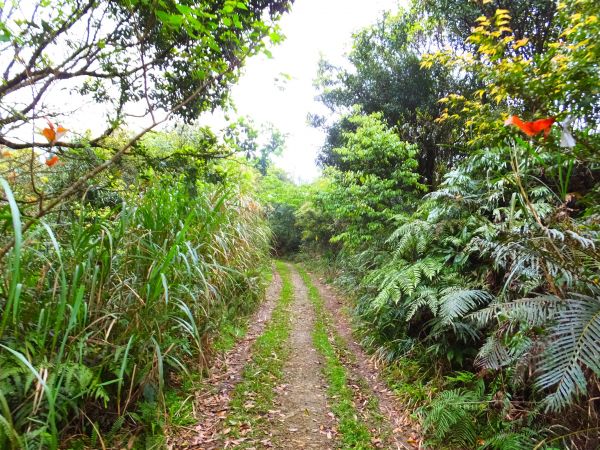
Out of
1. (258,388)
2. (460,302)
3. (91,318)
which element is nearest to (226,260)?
(258,388)

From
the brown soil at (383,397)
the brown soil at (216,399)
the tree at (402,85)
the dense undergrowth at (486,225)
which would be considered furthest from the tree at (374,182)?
the brown soil at (216,399)

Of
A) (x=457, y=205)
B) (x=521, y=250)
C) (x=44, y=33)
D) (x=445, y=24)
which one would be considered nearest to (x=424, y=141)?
(x=445, y=24)

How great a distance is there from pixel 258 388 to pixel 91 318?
178cm

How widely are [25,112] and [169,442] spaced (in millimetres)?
2696

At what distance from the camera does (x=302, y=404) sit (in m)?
3.19

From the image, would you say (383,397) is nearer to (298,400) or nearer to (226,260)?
(298,400)

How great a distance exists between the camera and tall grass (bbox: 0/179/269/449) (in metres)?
1.74

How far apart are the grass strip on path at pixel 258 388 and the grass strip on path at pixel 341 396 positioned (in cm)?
54

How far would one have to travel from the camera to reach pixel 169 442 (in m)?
2.42

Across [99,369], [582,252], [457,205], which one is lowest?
[99,369]

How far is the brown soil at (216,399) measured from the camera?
2.51 meters

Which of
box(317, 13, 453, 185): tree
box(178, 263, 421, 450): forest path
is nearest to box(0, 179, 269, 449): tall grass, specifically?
box(178, 263, 421, 450): forest path

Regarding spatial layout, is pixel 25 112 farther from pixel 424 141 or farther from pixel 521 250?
pixel 424 141

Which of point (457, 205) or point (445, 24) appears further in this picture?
point (445, 24)
